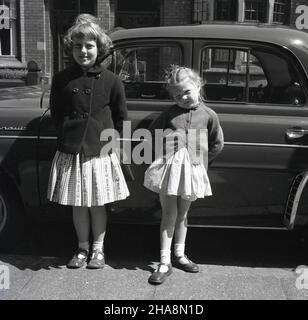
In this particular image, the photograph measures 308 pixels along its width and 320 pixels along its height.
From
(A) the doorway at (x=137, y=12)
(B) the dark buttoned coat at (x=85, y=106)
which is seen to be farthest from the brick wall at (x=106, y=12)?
(B) the dark buttoned coat at (x=85, y=106)

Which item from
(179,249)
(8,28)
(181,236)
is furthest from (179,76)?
(8,28)

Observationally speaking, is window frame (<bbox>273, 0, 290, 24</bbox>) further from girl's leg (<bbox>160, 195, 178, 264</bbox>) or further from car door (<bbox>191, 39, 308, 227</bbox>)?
girl's leg (<bbox>160, 195, 178, 264</bbox>)

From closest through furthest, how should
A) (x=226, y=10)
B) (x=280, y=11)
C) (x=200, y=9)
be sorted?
1. (x=200, y=9)
2. (x=226, y=10)
3. (x=280, y=11)

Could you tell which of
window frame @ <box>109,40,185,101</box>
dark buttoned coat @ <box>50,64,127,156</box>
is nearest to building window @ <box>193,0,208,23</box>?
window frame @ <box>109,40,185,101</box>

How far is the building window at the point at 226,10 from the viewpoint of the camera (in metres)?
12.3

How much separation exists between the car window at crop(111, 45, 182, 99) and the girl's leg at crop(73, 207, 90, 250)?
0.90 meters

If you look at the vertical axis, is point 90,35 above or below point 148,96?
above

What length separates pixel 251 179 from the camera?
338 centimetres

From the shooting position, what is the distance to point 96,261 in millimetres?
3527

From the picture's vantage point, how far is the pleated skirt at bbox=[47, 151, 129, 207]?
331cm

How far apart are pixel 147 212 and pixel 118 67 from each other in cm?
106

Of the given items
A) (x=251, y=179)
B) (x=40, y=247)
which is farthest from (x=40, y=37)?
(x=251, y=179)

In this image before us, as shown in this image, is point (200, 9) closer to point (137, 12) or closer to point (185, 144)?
point (137, 12)

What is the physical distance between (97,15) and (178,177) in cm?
988
